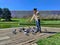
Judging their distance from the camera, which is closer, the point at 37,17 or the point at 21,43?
the point at 21,43

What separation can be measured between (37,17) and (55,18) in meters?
22.2

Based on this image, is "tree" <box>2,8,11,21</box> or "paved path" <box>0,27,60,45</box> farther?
"tree" <box>2,8,11,21</box>

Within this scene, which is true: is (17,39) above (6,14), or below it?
above

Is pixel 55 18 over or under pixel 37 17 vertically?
under

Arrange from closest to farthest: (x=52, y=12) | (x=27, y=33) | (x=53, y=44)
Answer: (x=53, y=44) → (x=27, y=33) → (x=52, y=12)

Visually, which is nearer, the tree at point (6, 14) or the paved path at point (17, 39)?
the paved path at point (17, 39)

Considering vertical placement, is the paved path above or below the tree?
above

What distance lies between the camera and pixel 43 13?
40.7 m

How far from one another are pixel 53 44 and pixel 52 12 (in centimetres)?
3215

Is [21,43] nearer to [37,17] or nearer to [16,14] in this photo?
[37,17]

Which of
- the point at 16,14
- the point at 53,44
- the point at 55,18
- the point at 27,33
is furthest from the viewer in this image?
the point at 16,14

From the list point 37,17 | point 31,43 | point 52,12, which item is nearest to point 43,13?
point 52,12

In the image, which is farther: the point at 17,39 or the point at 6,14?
the point at 6,14

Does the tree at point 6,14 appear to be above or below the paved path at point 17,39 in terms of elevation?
below
